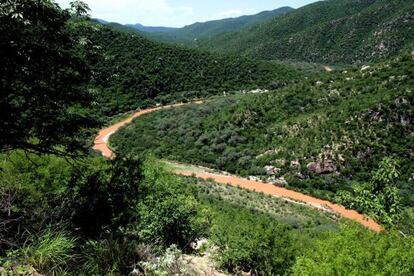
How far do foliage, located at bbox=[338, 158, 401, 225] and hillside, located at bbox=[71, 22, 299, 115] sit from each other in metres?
58.8

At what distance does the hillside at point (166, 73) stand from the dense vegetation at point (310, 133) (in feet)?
57.0

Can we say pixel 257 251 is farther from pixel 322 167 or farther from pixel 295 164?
pixel 295 164

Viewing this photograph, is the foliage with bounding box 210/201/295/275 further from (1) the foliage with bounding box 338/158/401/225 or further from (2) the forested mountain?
(2) the forested mountain

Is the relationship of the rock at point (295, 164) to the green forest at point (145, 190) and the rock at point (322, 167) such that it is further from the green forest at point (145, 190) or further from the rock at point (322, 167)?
the rock at point (322, 167)

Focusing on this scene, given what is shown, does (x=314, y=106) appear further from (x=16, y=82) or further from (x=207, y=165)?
(x=16, y=82)

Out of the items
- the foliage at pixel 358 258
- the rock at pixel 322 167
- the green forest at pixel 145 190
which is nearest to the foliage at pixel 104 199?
the green forest at pixel 145 190

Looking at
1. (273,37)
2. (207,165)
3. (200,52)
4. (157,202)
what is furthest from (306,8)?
(157,202)

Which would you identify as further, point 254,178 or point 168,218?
point 254,178

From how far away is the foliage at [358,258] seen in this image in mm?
8762

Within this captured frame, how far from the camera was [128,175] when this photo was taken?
13.3 m

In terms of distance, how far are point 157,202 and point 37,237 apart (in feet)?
18.9

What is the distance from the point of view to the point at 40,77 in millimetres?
8859

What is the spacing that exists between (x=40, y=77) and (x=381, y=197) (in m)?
13.6

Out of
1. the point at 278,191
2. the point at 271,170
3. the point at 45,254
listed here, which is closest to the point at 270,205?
the point at 278,191
